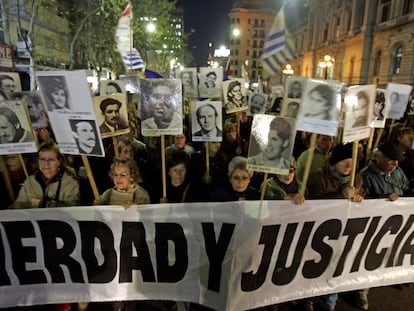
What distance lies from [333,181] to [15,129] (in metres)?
3.47

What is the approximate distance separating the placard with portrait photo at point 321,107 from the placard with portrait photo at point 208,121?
1473mm

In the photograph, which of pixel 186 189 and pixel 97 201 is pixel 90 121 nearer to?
pixel 97 201

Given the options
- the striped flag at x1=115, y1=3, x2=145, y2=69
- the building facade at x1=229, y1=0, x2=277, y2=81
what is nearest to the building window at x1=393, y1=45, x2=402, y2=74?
the striped flag at x1=115, y1=3, x2=145, y2=69

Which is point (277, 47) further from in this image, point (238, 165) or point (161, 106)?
point (161, 106)

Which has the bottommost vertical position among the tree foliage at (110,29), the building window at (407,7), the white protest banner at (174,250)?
the white protest banner at (174,250)

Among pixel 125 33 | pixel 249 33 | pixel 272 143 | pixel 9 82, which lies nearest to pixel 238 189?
pixel 272 143

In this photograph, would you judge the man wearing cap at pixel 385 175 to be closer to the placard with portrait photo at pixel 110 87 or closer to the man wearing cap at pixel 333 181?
the man wearing cap at pixel 333 181

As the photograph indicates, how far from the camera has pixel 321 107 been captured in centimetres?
311

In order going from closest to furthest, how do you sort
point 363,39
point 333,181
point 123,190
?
point 123,190 → point 333,181 → point 363,39

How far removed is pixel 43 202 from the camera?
345cm

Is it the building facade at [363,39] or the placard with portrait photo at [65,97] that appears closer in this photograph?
the placard with portrait photo at [65,97]

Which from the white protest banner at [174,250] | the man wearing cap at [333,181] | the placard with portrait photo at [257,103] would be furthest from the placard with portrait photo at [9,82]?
the man wearing cap at [333,181]

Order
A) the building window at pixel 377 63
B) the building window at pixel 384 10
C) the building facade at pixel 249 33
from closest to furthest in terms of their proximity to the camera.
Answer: the building window at pixel 384 10 → the building window at pixel 377 63 → the building facade at pixel 249 33

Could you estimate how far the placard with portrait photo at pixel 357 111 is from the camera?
3275 mm
